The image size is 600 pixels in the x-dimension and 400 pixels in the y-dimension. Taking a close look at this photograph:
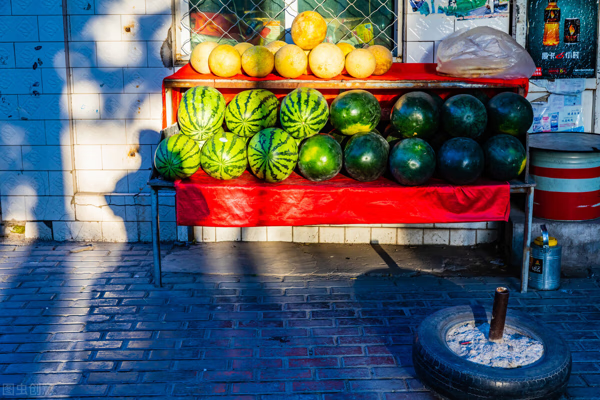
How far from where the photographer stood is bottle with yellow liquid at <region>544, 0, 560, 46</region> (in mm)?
6031

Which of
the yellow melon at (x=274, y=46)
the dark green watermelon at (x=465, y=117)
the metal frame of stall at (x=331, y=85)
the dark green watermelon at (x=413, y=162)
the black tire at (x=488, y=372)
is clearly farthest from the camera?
the yellow melon at (x=274, y=46)

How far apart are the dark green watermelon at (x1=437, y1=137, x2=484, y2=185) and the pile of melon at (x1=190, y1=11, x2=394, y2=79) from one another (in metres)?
1.05

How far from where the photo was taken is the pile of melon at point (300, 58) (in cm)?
514

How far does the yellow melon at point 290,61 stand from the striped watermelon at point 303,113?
0.83 ft

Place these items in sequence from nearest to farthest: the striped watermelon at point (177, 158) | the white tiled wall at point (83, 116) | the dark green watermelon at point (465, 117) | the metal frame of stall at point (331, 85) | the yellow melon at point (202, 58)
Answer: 1. the striped watermelon at point (177, 158)
2. the dark green watermelon at point (465, 117)
3. the metal frame of stall at point (331, 85)
4. the yellow melon at point (202, 58)
5. the white tiled wall at point (83, 116)

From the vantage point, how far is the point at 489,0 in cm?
604

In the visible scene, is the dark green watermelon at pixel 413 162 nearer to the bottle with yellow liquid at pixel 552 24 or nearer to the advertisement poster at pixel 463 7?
the advertisement poster at pixel 463 7

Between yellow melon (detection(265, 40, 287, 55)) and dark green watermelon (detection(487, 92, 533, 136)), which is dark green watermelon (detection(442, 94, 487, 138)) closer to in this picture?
dark green watermelon (detection(487, 92, 533, 136))

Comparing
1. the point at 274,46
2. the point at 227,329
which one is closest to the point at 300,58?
the point at 274,46

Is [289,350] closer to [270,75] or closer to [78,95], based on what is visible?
[270,75]

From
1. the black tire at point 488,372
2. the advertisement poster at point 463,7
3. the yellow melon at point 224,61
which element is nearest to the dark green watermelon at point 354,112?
the yellow melon at point 224,61

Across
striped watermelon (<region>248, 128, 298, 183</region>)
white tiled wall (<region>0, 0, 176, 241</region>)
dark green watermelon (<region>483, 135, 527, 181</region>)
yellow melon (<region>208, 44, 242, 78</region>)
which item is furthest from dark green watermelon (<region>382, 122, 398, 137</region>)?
white tiled wall (<region>0, 0, 176, 241</region>)

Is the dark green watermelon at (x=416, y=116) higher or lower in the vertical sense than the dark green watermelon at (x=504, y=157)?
higher

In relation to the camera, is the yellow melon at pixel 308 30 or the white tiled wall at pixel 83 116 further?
the white tiled wall at pixel 83 116
